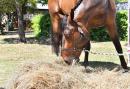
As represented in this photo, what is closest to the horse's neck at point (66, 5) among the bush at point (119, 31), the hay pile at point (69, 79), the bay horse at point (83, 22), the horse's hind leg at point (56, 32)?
the bay horse at point (83, 22)

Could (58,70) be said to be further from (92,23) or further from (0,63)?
(0,63)

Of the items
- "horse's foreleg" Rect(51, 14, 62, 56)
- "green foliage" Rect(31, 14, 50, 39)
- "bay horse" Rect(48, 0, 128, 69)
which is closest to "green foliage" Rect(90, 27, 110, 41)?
"green foliage" Rect(31, 14, 50, 39)

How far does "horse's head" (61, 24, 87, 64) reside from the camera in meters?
7.03

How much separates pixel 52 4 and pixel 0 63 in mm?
2712

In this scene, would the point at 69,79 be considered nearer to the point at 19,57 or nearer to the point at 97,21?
the point at 97,21

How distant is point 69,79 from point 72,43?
2042 millimetres

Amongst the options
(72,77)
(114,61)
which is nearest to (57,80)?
(72,77)

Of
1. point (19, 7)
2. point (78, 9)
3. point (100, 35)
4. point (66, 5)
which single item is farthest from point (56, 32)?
point (100, 35)

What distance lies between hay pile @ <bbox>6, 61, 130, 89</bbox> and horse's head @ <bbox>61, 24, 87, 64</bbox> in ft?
4.20

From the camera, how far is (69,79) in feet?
16.8

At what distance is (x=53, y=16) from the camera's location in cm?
1025

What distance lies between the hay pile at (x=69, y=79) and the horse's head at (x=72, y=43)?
1.28 m

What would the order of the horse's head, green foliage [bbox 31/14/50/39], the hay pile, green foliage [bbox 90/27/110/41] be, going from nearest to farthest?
the hay pile
the horse's head
green foliage [bbox 90/27/110/41]
green foliage [bbox 31/14/50/39]

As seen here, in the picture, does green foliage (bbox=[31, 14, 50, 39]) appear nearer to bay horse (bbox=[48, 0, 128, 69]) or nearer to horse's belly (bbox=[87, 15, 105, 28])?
bay horse (bbox=[48, 0, 128, 69])
